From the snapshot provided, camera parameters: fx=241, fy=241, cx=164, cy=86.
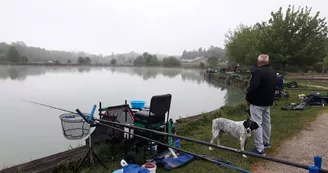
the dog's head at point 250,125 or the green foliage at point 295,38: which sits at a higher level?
the green foliage at point 295,38

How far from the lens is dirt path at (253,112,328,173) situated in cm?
344

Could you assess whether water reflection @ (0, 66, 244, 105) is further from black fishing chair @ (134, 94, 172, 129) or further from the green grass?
black fishing chair @ (134, 94, 172, 129)

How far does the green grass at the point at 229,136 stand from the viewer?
11.5ft

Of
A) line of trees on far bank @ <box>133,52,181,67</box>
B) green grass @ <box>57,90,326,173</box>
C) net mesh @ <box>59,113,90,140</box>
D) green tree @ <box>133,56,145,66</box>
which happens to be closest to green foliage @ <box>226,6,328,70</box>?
green grass @ <box>57,90,326,173</box>

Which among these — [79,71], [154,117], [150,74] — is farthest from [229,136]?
[79,71]

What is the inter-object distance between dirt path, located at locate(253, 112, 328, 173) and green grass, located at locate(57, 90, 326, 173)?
0.45ft

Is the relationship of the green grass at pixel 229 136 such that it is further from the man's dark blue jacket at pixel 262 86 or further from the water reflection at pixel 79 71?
the water reflection at pixel 79 71

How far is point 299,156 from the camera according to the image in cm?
396

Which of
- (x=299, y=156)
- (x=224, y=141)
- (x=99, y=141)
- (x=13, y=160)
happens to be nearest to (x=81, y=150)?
(x=99, y=141)

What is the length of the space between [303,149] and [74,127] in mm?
3856

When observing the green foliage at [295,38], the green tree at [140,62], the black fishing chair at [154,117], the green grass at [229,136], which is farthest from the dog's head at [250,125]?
the green tree at [140,62]

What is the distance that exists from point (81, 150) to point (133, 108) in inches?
45.0

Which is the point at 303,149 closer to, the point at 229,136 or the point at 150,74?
the point at 229,136

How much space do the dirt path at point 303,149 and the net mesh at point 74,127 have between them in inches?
95.6
